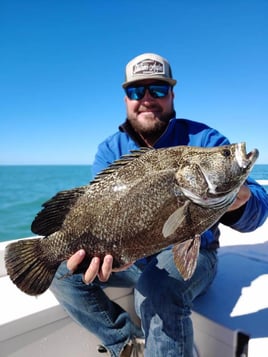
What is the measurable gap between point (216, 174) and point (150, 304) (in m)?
0.92

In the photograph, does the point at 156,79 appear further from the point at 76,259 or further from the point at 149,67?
the point at 76,259

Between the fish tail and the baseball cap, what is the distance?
1.69 meters

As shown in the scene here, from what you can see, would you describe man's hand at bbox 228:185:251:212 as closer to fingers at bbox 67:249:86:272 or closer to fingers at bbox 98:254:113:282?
A: fingers at bbox 98:254:113:282

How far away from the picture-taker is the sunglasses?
288cm

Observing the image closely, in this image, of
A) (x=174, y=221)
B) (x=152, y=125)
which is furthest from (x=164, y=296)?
(x=152, y=125)

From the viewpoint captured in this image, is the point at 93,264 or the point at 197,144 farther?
the point at 197,144

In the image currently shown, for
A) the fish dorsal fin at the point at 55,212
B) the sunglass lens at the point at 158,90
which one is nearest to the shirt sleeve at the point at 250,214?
the fish dorsal fin at the point at 55,212

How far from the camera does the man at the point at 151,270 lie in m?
1.95

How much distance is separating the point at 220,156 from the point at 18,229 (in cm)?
1104

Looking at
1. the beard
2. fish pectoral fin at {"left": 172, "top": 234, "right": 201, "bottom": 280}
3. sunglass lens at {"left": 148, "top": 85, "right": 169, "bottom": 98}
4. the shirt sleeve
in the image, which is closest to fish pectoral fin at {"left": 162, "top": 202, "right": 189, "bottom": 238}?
fish pectoral fin at {"left": 172, "top": 234, "right": 201, "bottom": 280}

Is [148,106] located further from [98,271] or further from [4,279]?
[4,279]

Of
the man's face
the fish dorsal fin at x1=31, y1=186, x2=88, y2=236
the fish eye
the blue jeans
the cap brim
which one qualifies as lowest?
the blue jeans

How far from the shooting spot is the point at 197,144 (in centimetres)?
277

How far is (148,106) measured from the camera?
2.94m
